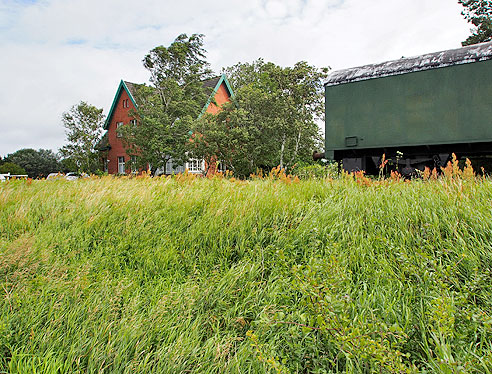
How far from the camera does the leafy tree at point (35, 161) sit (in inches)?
2196

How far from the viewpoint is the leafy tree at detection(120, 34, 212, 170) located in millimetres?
19406

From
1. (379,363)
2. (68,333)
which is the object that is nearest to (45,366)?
(68,333)

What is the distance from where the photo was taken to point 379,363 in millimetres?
1778

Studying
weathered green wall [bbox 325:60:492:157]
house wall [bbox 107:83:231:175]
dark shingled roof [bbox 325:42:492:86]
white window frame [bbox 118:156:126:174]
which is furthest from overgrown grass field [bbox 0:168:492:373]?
white window frame [bbox 118:156:126:174]

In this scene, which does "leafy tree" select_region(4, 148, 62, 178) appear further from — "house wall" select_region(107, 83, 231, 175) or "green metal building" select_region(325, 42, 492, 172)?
"green metal building" select_region(325, 42, 492, 172)

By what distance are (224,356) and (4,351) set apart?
134cm

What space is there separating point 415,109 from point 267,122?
9.81m

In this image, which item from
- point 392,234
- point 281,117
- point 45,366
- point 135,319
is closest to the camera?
point 45,366

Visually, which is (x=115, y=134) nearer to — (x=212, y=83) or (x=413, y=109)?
(x=212, y=83)

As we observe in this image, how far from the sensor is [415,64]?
761 centimetres

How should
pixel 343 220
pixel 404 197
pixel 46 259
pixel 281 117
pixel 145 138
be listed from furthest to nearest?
pixel 145 138
pixel 281 117
pixel 404 197
pixel 343 220
pixel 46 259

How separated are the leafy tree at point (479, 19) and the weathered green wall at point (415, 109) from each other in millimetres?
15297

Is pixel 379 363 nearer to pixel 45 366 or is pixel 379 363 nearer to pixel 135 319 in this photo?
pixel 135 319

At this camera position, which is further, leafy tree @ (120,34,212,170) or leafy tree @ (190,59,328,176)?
leafy tree @ (120,34,212,170)
